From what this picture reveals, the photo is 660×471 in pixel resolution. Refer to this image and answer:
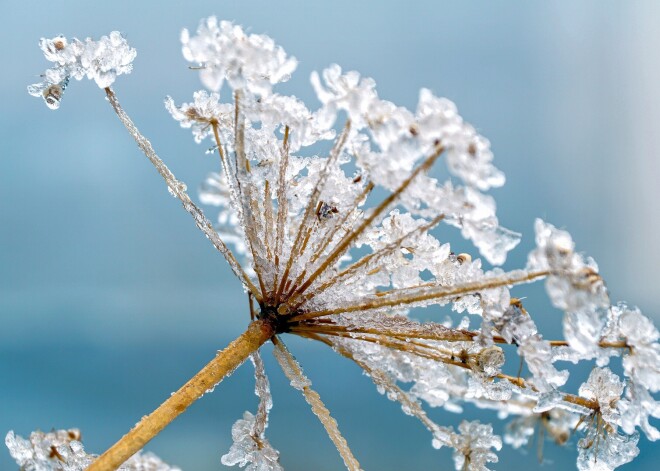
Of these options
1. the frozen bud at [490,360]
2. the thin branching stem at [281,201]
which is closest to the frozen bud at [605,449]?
the frozen bud at [490,360]

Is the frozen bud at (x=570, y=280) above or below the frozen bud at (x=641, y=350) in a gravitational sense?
above

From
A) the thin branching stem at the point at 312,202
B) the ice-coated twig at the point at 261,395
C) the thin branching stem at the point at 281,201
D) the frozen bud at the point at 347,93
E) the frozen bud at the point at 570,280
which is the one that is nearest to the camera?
the frozen bud at the point at 570,280

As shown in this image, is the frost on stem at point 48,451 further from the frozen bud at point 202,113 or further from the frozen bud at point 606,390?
the frozen bud at point 606,390

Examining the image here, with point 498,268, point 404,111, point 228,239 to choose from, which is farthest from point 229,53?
point 498,268

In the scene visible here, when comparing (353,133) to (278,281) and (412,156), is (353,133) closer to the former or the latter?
(412,156)

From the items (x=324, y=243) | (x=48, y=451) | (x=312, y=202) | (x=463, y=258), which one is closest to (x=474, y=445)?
(x=463, y=258)

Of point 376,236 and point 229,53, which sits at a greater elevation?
point 229,53

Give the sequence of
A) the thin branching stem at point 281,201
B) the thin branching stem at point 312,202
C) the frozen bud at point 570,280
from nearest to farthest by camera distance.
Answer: the frozen bud at point 570,280 < the thin branching stem at point 312,202 < the thin branching stem at point 281,201

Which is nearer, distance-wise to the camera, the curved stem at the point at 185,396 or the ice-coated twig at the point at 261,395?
the curved stem at the point at 185,396

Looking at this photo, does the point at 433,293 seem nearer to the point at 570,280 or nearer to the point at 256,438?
the point at 570,280
